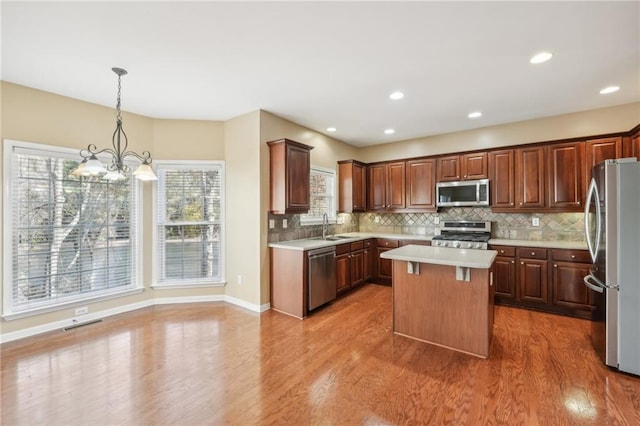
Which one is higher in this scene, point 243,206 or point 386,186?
point 386,186

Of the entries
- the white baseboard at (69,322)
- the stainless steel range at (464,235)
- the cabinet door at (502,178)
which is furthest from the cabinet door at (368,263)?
the white baseboard at (69,322)

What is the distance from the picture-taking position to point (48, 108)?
10.6 feet

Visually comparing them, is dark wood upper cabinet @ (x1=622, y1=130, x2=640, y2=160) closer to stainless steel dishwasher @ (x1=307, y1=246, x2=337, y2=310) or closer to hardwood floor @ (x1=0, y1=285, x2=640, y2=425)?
hardwood floor @ (x1=0, y1=285, x2=640, y2=425)

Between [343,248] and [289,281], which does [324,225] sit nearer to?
[343,248]

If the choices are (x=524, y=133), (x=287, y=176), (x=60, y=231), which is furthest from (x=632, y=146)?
(x=60, y=231)

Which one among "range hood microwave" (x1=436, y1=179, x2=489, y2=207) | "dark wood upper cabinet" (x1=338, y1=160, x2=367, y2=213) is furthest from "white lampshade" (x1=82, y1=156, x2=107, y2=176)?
"range hood microwave" (x1=436, y1=179, x2=489, y2=207)

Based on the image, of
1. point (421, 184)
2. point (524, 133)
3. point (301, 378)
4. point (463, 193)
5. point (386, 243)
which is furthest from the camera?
point (386, 243)

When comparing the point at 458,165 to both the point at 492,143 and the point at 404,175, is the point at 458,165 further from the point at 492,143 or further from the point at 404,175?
the point at 404,175

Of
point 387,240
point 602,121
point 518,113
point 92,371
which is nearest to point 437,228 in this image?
point 387,240

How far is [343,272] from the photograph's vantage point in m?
4.53

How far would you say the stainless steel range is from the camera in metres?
4.26

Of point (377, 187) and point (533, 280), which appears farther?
point (377, 187)

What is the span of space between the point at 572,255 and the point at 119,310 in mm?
5960

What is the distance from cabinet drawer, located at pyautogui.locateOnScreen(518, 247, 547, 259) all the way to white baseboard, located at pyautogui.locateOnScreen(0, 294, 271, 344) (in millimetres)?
3599
